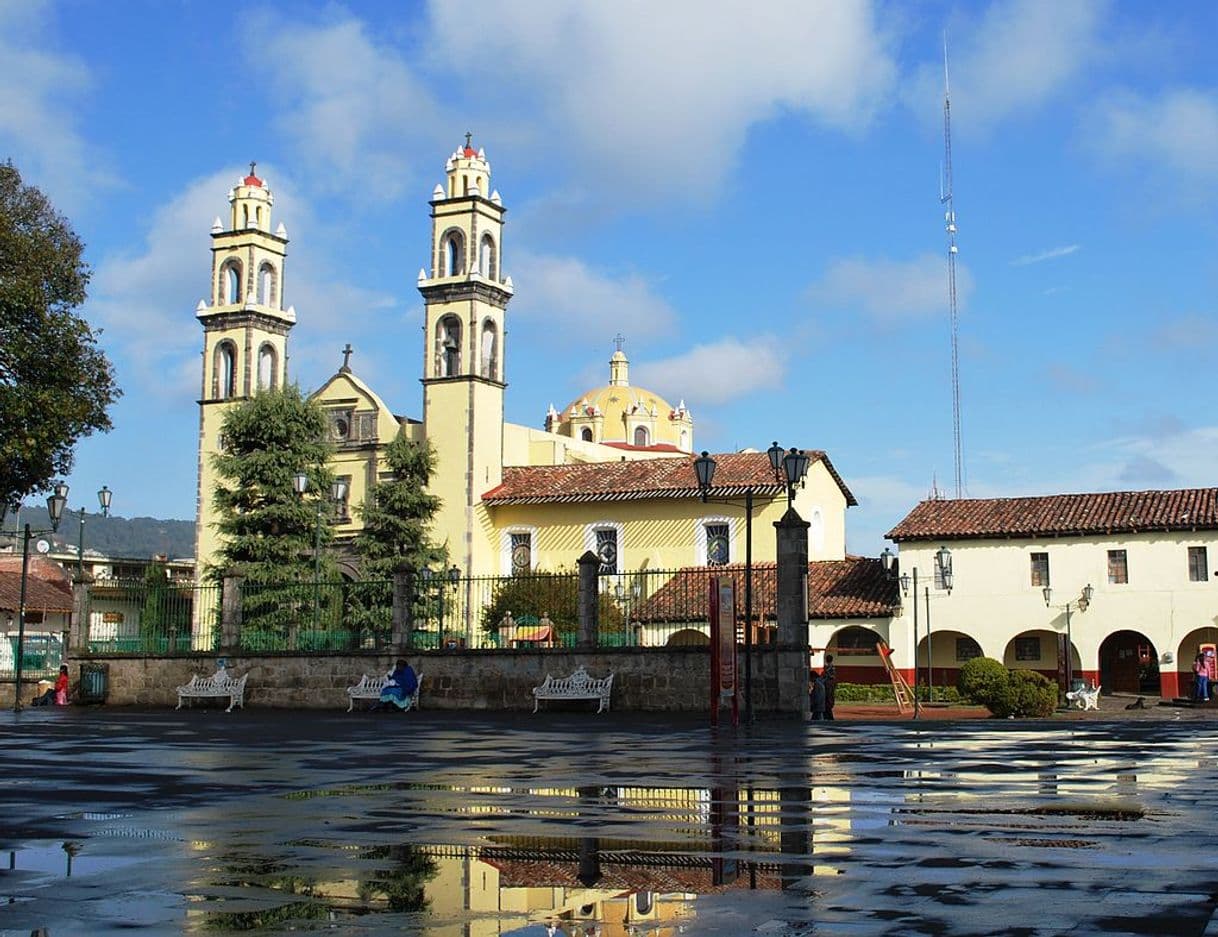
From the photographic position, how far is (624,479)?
60.0 metres

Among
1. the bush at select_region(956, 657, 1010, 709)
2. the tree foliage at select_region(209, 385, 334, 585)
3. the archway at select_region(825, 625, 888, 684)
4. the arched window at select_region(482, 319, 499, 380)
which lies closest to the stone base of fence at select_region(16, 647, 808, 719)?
the bush at select_region(956, 657, 1010, 709)

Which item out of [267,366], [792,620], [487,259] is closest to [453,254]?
[487,259]

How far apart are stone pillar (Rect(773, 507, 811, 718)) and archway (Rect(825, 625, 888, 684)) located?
85.0 feet

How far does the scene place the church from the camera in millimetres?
58500

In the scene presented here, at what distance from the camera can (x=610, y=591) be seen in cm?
3116

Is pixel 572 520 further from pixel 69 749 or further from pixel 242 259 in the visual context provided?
pixel 69 749

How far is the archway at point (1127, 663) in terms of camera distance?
50469mm

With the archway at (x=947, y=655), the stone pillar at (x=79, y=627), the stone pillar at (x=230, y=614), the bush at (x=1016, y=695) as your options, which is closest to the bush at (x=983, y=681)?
the bush at (x=1016, y=695)

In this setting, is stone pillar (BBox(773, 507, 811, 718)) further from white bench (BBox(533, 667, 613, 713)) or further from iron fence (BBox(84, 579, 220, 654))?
Answer: iron fence (BBox(84, 579, 220, 654))

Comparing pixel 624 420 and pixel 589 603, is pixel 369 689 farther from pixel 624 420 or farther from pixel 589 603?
pixel 624 420

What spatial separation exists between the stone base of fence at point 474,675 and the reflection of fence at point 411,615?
37 centimetres

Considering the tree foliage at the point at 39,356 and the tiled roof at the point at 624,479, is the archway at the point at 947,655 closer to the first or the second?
the tiled roof at the point at 624,479

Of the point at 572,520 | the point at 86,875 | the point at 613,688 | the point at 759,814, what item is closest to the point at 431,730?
the point at 613,688

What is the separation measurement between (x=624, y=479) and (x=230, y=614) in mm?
29323
